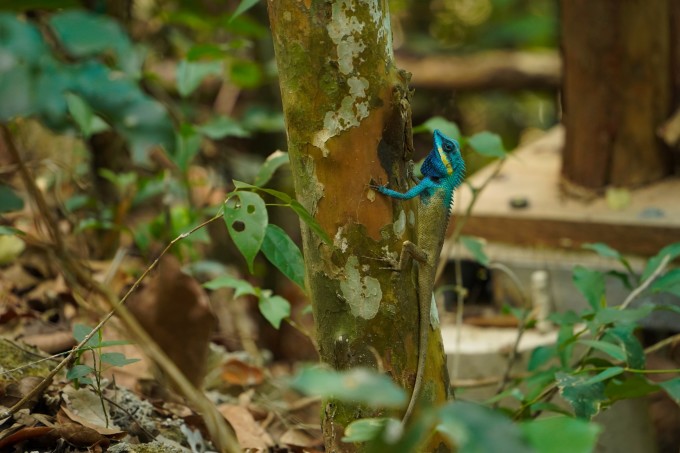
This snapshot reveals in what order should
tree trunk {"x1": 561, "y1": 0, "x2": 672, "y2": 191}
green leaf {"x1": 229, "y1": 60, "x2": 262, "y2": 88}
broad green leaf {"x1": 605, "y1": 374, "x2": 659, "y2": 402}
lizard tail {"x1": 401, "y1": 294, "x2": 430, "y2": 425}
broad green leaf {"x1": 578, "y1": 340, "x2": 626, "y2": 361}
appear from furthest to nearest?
green leaf {"x1": 229, "y1": 60, "x2": 262, "y2": 88} → tree trunk {"x1": 561, "y1": 0, "x2": 672, "y2": 191} → broad green leaf {"x1": 605, "y1": 374, "x2": 659, "y2": 402} → broad green leaf {"x1": 578, "y1": 340, "x2": 626, "y2": 361} → lizard tail {"x1": 401, "y1": 294, "x2": 430, "y2": 425}

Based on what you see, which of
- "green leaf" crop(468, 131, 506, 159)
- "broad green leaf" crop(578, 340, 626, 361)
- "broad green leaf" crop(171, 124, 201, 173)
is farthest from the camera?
"broad green leaf" crop(171, 124, 201, 173)

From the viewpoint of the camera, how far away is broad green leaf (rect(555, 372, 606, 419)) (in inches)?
98.7

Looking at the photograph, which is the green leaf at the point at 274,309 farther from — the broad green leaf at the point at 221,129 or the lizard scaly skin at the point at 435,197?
the broad green leaf at the point at 221,129

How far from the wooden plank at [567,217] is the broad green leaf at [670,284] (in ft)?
3.50

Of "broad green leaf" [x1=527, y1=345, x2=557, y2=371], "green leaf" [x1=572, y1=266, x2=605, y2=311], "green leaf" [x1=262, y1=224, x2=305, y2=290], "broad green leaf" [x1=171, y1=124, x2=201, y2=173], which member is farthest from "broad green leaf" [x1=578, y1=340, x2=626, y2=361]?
"broad green leaf" [x1=171, y1=124, x2=201, y2=173]

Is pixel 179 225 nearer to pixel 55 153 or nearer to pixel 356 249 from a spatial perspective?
pixel 55 153

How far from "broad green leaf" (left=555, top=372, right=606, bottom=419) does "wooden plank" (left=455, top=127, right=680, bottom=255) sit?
1.61 m

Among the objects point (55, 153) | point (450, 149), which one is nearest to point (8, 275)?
point (55, 153)

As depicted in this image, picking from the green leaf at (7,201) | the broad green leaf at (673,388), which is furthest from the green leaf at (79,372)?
the broad green leaf at (673,388)

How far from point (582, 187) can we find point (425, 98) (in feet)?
14.2

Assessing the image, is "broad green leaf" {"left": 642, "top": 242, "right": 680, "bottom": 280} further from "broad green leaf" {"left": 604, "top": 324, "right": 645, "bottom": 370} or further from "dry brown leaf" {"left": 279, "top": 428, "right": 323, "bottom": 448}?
"dry brown leaf" {"left": 279, "top": 428, "right": 323, "bottom": 448}

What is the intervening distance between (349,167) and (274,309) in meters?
0.84

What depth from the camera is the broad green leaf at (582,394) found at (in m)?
2.51

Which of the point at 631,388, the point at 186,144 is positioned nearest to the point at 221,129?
the point at 186,144
